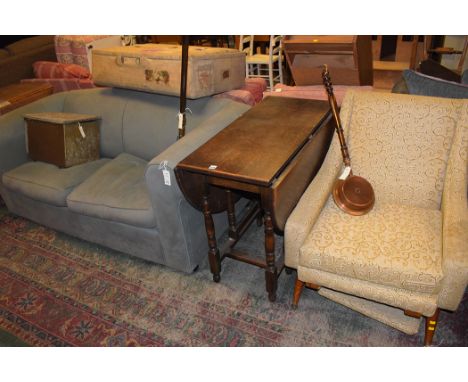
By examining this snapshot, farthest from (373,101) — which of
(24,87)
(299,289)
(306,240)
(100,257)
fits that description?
(24,87)

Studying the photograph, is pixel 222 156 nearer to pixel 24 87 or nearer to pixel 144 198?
pixel 144 198

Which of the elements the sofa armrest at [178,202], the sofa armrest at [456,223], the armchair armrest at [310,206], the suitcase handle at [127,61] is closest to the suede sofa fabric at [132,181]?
the sofa armrest at [178,202]

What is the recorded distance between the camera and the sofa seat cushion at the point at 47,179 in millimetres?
2367

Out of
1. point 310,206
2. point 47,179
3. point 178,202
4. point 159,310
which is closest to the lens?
point 310,206

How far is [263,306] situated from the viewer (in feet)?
6.49

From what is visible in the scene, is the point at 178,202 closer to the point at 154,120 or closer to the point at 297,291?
the point at 297,291

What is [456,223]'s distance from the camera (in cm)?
159

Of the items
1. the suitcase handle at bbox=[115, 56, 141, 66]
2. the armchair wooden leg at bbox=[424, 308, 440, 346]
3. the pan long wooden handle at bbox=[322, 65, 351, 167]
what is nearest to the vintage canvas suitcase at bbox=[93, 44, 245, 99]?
the suitcase handle at bbox=[115, 56, 141, 66]

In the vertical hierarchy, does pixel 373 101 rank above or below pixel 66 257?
above

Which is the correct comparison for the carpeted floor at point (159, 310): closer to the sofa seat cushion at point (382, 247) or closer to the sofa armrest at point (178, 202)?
the sofa armrest at point (178, 202)

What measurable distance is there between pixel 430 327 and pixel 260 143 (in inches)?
42.6

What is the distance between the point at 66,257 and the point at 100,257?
8.8 inches

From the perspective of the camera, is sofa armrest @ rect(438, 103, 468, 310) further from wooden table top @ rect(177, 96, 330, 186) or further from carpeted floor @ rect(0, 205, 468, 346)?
wooden table top @ rect(177, 96, 330, 186)

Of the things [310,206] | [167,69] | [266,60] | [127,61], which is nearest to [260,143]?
[310,206]
